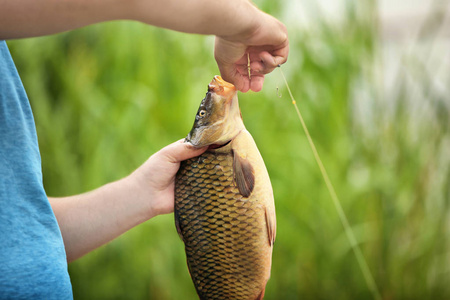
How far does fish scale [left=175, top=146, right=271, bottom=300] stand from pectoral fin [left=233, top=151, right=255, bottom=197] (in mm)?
13

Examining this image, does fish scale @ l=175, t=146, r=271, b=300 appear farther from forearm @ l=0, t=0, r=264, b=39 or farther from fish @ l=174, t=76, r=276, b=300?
forearm @ l=0, t=0, r=264, b=39

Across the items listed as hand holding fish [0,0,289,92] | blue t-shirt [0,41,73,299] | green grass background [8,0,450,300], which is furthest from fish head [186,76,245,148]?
green grass background [8,0,450,300]

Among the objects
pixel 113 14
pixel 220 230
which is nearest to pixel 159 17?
pixel 113 14

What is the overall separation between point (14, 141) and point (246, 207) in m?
0.40

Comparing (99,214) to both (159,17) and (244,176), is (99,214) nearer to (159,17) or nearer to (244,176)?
(244,176)

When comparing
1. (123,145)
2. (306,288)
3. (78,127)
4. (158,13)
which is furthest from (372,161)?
(158,13)

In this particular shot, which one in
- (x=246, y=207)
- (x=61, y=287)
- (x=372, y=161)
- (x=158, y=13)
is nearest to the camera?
(x=158, y=13)

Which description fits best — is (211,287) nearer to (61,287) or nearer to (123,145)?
(61,287)

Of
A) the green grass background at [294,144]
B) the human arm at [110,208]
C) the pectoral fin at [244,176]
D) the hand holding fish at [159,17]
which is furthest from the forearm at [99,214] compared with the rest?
the green grass background at [294,144]

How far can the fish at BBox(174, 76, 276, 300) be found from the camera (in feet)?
2.94

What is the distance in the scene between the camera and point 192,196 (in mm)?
932

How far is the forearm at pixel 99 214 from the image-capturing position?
1.04 m

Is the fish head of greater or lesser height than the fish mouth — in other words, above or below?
above

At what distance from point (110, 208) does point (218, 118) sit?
1.05ft
